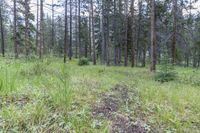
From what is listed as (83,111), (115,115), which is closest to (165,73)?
(115,115)

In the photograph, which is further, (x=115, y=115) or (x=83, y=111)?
(x=115, y=115)

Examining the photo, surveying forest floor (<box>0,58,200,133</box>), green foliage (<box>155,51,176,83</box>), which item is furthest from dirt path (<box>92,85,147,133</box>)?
green foliage (<box>155,51,176,83</box>)

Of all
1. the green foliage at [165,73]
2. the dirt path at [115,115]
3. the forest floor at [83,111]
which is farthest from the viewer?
the green foliage at [165,73]

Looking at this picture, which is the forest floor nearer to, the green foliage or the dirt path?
the dirt path

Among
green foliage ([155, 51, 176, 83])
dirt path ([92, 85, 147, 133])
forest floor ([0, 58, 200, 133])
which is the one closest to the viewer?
forest floor ([0, 58, 200, 133])

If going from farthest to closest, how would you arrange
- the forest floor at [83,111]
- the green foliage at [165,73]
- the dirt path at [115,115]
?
the green foliage at [165,73] → the dirt path at [115,115] → the forest floor at [83,111]

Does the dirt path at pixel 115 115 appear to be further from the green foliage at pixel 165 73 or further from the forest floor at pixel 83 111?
the green foliage at pixel 165 73

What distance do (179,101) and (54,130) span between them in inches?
161

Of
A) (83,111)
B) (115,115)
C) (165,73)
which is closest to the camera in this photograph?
(83,111)

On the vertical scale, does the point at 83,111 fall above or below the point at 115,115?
above

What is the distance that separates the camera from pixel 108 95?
6656mm

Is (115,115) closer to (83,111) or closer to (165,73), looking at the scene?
(83,111)

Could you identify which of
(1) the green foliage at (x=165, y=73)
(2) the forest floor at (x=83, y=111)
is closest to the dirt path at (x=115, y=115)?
(2) the forest floor at (x=83, y=111)

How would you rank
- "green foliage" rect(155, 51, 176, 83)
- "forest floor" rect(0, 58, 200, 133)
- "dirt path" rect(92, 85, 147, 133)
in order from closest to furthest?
"forest floor" rect(0, 58, 200, 133) < "dirt path" rect(92, 85, 147, 133) < "green foliage" rect(155, 51, 176, 83)
